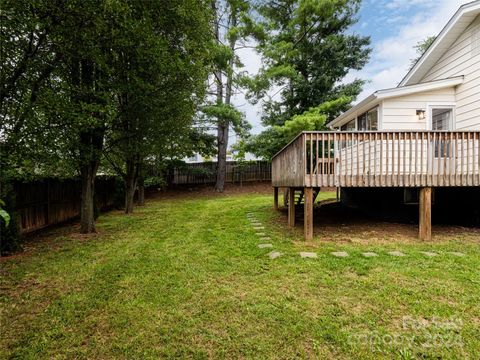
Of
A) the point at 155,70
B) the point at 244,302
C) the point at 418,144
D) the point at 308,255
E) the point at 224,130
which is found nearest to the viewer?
the point at 244,302

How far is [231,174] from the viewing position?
20672 mm

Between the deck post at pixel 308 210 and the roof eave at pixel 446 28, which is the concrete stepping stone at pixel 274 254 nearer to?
the deck post at pixel 308 210

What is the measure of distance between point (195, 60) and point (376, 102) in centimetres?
565

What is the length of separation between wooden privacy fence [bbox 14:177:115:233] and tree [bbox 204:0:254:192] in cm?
913

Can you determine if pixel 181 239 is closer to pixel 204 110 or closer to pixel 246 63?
pixel 204 110

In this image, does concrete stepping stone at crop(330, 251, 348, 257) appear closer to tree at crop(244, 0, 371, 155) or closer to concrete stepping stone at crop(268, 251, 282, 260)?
concrete stepping stone at crop(268, 251, 282, 260)

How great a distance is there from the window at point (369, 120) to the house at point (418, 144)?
0.12 ft

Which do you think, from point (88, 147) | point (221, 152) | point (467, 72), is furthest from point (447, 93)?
point (221, 152)

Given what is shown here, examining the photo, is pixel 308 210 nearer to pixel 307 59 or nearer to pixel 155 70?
pixel 155 70

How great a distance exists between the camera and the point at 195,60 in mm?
8000

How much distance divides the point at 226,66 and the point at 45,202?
1236cm

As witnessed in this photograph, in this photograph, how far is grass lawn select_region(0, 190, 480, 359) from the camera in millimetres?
2322

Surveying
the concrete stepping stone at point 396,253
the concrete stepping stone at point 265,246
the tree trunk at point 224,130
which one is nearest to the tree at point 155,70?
the concrete stepping stone at point 265,246

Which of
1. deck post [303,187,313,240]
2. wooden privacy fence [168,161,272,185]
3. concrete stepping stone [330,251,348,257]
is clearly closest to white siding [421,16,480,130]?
deck post [303,187,313,240]
